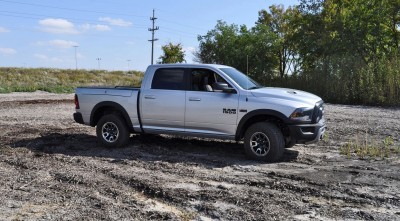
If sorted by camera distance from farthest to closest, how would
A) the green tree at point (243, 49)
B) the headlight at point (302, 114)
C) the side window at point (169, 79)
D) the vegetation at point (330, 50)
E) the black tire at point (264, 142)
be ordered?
1. the green tree at point (243, 49)
2. the vegetation at point (330, 50)
3. the side window at point (169, 79)
4. the black tire at point (264, 142)
5. the headlight at point (302, 114)

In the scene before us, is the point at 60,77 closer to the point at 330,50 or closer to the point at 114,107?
the point at 330,50

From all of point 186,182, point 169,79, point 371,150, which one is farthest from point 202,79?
point 371,150

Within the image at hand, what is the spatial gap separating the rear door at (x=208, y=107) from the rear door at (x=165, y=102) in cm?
17

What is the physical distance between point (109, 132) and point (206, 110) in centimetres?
255

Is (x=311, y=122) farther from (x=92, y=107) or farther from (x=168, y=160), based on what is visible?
(x=92, y=107)

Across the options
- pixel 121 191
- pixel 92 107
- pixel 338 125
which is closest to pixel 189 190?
pixel 121 191

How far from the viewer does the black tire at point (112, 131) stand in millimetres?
9477

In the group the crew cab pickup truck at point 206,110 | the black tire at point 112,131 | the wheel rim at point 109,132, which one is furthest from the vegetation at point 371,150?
the wheel rim at point 109,132

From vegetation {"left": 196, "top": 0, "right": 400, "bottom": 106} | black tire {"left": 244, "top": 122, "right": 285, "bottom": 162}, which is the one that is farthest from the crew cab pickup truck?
vegetation {"left": 196, "top": 0, "right": 400, "bottom": 106}

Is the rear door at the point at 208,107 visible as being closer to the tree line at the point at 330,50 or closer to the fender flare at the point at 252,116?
the fender flare at the point at 252,116

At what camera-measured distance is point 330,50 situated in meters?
29.1

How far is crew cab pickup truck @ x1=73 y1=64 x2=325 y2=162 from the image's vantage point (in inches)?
312

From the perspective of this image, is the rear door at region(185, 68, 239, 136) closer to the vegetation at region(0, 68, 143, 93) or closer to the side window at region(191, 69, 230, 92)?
the side window at region(191, 69, 230, 92)

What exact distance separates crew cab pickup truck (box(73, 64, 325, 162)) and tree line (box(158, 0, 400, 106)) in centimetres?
1515
